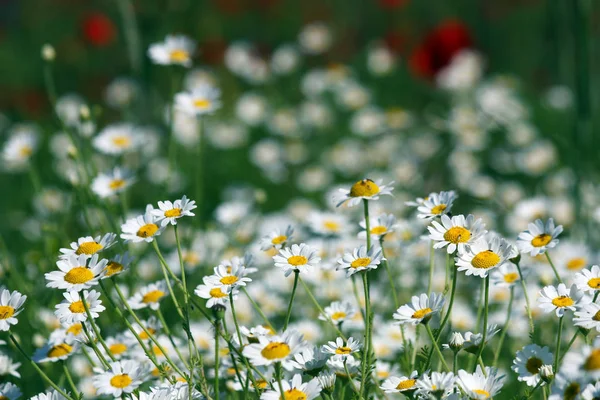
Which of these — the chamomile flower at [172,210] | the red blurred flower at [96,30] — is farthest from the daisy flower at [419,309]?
the red blurred flower at [96,30]

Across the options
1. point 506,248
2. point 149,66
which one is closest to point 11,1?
point 149,66

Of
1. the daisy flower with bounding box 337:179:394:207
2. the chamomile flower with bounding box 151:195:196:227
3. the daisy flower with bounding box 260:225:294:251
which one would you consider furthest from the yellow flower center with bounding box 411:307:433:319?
the chamomile flower with bounding box 151:195:196:227

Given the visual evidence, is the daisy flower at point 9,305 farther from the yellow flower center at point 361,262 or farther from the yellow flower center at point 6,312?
the yellow flower center at point 361,262

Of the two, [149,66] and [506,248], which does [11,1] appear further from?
[506,248]

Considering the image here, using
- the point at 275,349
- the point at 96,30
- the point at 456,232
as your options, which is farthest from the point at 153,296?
the point at 96,30

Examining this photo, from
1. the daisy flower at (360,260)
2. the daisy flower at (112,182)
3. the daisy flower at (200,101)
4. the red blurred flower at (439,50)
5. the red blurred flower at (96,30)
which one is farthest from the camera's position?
the red blurred flower at (96,30)

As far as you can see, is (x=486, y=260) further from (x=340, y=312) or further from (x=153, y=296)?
(x=153, y=296)
